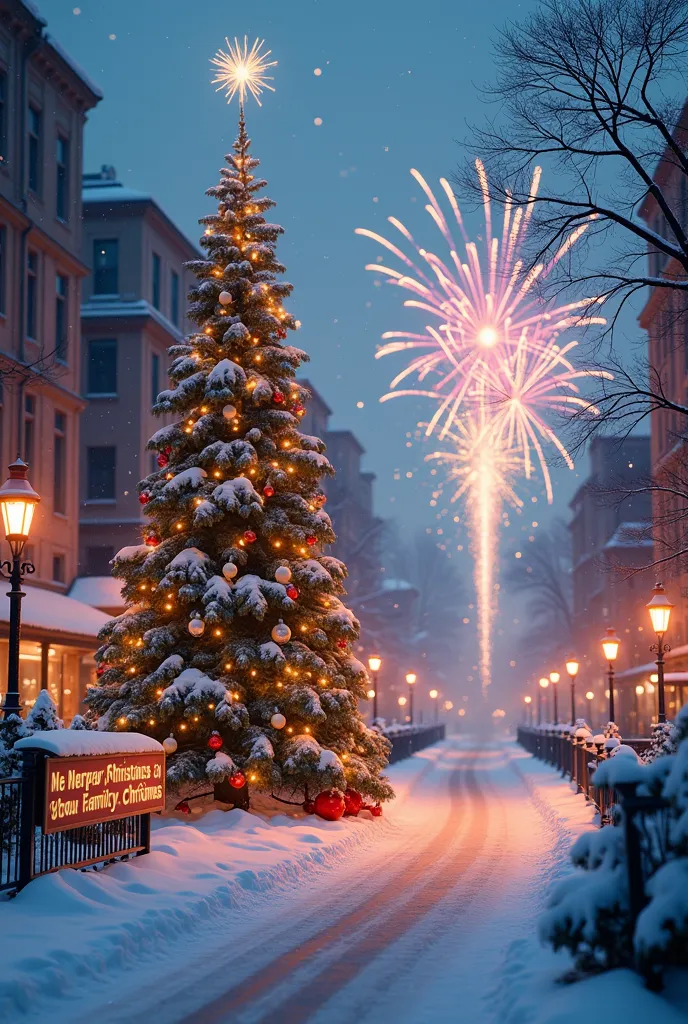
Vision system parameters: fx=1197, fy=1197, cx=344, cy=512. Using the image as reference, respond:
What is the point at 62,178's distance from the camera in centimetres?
3766

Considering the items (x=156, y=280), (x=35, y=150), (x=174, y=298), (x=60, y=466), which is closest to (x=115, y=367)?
(x=156, y=280)

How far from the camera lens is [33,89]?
116ft

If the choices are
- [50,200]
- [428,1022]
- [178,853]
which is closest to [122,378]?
[50,200]

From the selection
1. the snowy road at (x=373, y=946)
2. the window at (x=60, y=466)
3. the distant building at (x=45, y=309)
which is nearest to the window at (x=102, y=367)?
the distant building at (x=45, y=309)

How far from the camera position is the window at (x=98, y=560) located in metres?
48.1

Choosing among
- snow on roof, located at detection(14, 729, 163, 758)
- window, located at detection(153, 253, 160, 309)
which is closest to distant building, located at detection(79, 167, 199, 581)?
window, located at detection(153, 253, 160, 309)

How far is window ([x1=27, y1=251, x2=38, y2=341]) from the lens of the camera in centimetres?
3478

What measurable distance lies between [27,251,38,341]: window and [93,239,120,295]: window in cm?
1358

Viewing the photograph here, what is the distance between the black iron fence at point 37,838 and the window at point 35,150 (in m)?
26.1

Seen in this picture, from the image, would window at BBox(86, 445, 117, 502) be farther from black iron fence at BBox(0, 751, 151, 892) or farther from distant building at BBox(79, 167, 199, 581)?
black iron fence at BBox(0, 751, 151, 892)

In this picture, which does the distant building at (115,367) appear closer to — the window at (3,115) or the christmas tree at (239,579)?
the window at (3,115)

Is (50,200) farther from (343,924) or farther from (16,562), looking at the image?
(343,924)

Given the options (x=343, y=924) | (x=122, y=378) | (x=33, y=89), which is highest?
(x=33, y=89)

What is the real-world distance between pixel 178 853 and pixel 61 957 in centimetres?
559
